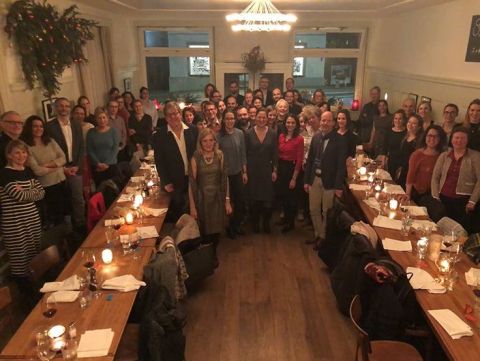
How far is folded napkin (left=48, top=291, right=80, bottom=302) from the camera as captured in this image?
270 cm

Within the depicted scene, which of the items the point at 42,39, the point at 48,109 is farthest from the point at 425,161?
the point at 48,109

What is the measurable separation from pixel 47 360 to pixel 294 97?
662 cm

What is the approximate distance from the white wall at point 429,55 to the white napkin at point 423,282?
11.6ft

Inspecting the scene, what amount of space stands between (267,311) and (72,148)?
3.28 meters

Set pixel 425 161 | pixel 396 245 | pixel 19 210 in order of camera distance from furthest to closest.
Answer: pixel 425 161 < pixel 19 210 < pixel 396 245

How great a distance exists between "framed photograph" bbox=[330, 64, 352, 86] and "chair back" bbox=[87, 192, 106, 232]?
819cm

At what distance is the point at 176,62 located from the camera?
34.8ft

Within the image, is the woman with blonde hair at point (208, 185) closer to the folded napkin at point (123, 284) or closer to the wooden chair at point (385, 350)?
the folded napkin at point (123, 284)

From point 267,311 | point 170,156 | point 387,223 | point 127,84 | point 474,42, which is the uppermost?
point 474,42

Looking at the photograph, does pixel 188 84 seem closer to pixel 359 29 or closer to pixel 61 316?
pixel 359 29

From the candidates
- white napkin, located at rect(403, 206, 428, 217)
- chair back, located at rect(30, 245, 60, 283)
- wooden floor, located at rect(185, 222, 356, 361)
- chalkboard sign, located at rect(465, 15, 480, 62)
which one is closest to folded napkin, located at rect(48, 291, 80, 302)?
chair back, located at rect(30, 245, 60, 283)

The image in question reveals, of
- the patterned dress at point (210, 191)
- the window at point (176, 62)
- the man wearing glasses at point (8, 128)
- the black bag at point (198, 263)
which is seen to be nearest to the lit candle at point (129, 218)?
the black bag at point (198, 263)

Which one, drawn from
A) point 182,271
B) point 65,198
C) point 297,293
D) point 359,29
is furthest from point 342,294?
point 359,29

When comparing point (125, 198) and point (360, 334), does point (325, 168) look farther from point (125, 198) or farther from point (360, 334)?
point (360, 334)
